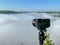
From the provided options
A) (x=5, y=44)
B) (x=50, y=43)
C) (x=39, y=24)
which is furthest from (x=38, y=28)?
(x=5, y=44)

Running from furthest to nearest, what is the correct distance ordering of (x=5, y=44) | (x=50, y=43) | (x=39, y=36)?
(x=5, y=44) → (x=50, y=43) → (x=39, y=36)

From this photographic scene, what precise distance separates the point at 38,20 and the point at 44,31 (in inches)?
25.2

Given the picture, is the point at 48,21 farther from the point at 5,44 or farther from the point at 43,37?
the point at 5,44

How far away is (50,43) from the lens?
57.9 ft

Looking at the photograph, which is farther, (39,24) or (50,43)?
(50,43)

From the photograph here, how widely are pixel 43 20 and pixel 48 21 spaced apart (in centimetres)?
33

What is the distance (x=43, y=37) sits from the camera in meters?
13.3

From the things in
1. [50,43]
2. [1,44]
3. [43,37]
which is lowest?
[1,44]

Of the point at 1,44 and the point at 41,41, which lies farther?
the point at 1,44

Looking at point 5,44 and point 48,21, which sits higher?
point 48,21

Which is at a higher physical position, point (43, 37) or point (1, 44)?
point (43, 37)

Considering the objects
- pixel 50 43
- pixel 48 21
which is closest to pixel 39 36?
pixel 48 21

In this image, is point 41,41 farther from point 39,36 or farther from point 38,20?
point 38,20

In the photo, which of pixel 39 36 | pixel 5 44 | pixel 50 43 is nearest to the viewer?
pixel 39 36
